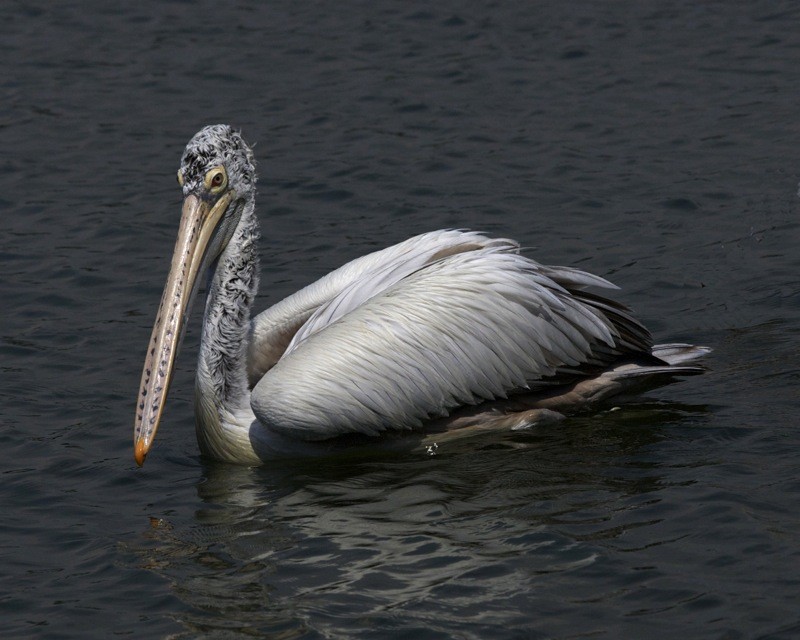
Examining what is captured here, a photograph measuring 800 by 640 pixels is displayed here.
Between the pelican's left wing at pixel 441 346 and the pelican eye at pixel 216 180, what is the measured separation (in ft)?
2.20

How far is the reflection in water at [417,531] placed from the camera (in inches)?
179

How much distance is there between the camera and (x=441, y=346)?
5691mm

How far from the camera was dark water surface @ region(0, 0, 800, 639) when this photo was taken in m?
4.66

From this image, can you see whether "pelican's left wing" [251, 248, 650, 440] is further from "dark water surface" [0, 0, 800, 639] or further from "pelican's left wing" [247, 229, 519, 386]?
"dark water surface" [0, 0, 800, 639]

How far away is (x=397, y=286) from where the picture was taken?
5.84 m

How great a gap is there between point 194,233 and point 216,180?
0.24 metres

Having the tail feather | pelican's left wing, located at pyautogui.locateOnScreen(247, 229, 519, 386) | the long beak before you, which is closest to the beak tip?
the long beak

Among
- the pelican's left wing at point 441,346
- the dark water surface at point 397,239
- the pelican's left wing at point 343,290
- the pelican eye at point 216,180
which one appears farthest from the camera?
the pelican's left wing at point 343,290

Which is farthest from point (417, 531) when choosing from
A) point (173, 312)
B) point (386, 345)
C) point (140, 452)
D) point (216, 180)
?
point (216, 180)

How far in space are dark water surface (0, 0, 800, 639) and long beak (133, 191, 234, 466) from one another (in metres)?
0.33

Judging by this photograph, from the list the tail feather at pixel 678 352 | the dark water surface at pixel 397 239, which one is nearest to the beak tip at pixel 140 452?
the dark water surface at pixel 397 239

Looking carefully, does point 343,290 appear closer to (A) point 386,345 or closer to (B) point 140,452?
(A) point 386,345

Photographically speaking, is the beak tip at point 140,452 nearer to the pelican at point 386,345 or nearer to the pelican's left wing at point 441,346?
the pelican at point 386,345

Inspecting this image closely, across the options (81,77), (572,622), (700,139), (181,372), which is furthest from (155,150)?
(572,622)
